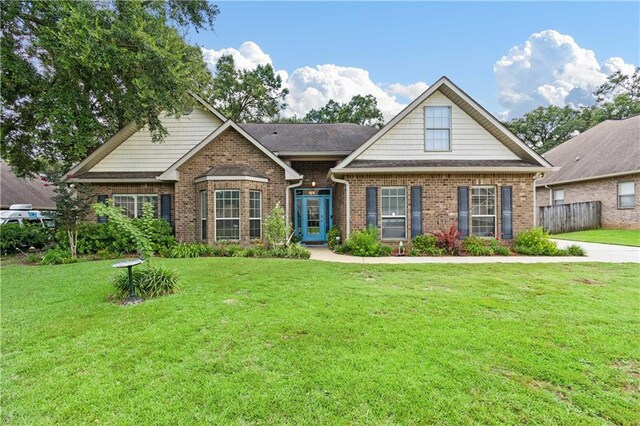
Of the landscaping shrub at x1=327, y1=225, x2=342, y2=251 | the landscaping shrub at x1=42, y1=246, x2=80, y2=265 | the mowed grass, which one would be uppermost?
the landscaping shrub at x1=327, y1=225, x2=342, y2=251

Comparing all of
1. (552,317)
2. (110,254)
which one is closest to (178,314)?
(552,317)

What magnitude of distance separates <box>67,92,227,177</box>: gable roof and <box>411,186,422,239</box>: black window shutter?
8595mm

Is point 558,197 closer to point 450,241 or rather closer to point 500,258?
point 500,258

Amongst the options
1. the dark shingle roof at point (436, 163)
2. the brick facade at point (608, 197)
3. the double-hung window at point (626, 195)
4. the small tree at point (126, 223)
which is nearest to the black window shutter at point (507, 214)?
the dark shingle roof at point (436, 163)

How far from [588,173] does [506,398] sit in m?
21.8

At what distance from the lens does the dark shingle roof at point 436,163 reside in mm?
11469

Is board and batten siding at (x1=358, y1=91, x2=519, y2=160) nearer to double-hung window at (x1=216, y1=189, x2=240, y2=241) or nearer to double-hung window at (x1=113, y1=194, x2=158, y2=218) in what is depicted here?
double-hung window at (x1=216, y1=189, x2=240, y2=241)

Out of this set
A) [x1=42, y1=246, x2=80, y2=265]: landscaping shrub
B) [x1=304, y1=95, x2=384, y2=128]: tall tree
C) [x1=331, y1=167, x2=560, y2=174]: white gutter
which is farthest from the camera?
[x1=304, y1=95, x2=384, y2=128]: tall tree

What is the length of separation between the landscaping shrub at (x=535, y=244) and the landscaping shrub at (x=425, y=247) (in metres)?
2.92

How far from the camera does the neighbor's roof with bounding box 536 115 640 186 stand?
17094 millimetres

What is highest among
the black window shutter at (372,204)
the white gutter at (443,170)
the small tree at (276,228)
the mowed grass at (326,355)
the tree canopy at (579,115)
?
the tree canopy at (579,115)

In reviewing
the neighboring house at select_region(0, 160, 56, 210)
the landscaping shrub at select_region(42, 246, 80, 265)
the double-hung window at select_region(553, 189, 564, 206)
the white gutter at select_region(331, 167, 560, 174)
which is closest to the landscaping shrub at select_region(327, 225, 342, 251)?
the white gutter at select_region(331, 167, 560, 174)

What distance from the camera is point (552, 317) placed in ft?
15.4

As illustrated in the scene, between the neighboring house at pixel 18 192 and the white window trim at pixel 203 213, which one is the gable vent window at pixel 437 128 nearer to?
the white window trim at pixel 203 213
